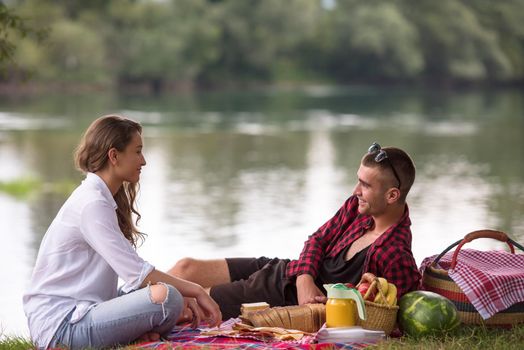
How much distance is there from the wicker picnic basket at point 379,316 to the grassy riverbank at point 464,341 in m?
0.09

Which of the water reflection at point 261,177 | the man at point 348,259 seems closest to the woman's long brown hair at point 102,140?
the man at point 348,259

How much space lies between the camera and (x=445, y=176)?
14805mm

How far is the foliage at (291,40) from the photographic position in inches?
2345

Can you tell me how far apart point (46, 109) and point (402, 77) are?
41415 mm

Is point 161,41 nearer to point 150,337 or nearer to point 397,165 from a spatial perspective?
point 397,165

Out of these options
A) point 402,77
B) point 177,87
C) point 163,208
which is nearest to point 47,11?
point 177,87

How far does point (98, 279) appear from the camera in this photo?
13.1 ft

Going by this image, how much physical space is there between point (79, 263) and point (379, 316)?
124 cm

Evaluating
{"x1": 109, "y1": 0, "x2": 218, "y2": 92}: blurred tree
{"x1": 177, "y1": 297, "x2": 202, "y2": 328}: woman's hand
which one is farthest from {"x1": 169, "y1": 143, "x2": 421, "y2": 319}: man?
{"x1": 109, "y1": 0, "x2": 218, "y2": 92}: blurred tree

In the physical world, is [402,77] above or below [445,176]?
above

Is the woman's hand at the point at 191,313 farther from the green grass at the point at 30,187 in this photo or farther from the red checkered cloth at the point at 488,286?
the green grass at the point at 30,187

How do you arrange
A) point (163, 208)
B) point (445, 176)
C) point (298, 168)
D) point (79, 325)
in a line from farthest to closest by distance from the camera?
1. point (298, 168)
2. point (445, 176)
3. point (163, 208)
4. point (79, 325)

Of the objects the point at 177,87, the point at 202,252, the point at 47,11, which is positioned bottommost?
the point at 202,252

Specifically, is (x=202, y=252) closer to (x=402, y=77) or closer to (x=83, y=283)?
(x=83, y=283)
